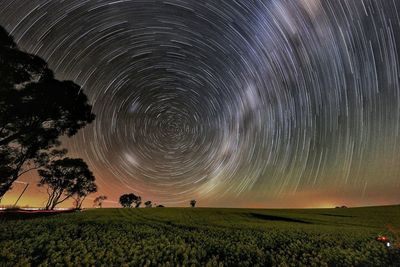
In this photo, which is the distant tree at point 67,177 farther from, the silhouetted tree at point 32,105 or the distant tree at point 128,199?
the distant tree at point 128,199

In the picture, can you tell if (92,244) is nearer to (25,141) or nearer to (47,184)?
(25,141)

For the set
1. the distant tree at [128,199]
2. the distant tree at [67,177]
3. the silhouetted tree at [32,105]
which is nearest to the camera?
the silhouetted tree at [32,105]

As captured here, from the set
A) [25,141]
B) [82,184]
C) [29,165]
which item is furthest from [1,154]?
[82,184]

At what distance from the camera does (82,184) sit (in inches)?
3172

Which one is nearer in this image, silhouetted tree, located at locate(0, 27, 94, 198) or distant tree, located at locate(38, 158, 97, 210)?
silhouetted tree, located at locate(0, 27, 94, 198)

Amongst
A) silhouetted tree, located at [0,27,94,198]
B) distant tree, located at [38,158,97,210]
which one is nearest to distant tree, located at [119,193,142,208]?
distant tree, located at [38,158,97,210]

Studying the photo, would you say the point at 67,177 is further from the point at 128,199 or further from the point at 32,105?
the point at 128,199

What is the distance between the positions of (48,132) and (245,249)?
21.7 meters

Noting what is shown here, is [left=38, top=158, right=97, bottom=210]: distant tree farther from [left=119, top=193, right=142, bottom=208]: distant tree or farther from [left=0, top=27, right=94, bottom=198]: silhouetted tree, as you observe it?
[left=119, top=193, right=142, bottom=208]: distant tree

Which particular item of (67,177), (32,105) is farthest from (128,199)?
(32,105)

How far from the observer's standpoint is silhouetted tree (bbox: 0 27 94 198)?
21.4m

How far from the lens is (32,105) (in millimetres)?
23875

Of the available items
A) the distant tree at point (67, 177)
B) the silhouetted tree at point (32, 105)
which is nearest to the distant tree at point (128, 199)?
the distant tree at point (67, 177)

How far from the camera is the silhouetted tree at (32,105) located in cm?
A: 2136
